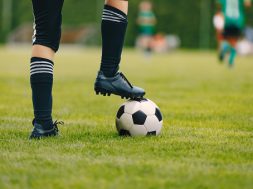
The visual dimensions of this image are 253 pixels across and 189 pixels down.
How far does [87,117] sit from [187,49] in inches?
984

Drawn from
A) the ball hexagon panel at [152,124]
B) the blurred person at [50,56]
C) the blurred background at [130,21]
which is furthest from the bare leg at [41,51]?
the blurred background at [130,21]

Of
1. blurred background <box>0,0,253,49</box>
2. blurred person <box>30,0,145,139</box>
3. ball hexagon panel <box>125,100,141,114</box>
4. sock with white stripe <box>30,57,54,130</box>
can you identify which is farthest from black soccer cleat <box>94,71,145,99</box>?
blurred background <box>0,0,253,49</box>

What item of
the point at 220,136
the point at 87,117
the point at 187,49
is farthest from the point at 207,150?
the point at 187,49

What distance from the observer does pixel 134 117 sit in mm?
3678

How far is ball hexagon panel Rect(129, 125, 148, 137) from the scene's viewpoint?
3.66 metres

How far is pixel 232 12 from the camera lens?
12219 mm

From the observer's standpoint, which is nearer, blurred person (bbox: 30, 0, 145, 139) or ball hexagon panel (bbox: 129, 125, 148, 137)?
blurred person (bbox: 30, 0, 145, 139)

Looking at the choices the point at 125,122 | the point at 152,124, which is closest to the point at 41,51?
the point at 125,122

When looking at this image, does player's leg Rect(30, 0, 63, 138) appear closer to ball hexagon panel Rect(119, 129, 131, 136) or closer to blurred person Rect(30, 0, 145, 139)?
blurred person Rect(30, 0, 145, 139)

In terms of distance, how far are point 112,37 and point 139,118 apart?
0.50m

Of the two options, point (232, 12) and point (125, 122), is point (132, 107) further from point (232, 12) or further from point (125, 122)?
point (232, 12)

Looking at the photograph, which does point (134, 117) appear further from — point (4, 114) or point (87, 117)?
point (4, 114)

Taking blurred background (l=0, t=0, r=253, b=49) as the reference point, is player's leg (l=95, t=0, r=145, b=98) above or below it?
above

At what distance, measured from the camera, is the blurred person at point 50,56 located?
348 centimetres
